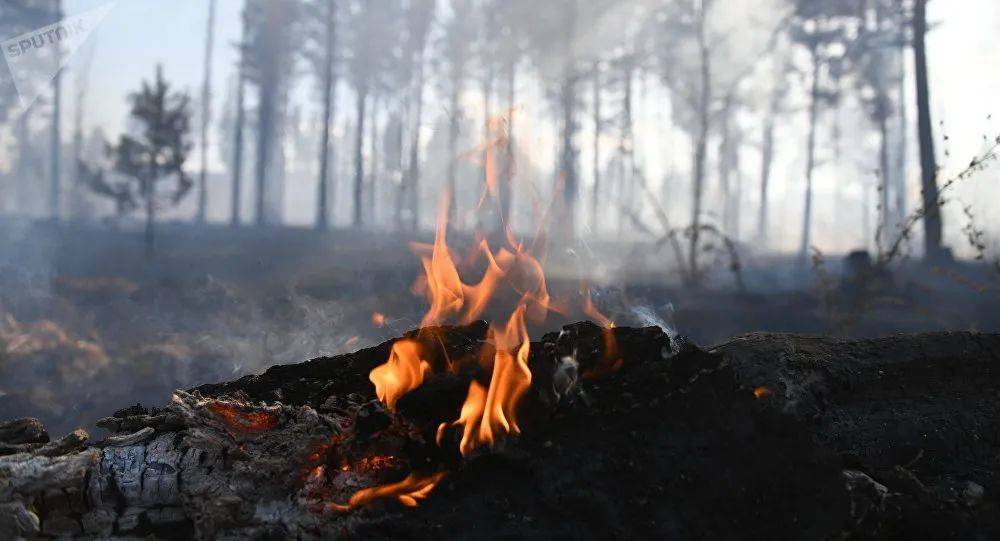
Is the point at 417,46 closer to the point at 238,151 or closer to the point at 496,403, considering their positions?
the point at 238,151

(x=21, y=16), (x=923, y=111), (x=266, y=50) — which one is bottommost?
(x=923, y=111)

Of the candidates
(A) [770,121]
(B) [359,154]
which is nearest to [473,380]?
(B) [359,154]

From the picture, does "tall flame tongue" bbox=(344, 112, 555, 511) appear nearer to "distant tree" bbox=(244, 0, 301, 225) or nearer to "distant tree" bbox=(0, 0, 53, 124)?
"distant tree" bbox=(0, 0, 53, 124)

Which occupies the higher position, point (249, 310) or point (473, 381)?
point (249, 310)

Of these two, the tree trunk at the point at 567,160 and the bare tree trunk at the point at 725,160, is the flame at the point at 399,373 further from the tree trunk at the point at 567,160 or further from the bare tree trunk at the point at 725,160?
the bare tree trunk at the point at 725,160

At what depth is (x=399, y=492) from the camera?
3256 mm

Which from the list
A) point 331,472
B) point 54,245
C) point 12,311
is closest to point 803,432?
point 331,472

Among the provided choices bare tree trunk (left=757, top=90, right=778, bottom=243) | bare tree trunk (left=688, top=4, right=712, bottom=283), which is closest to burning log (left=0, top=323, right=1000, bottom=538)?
bare tree trunk (left=688, top=4, right=712, bottom=283)

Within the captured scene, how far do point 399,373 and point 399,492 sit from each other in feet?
2.78

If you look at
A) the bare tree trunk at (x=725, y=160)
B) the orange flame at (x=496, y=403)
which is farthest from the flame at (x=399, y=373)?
the bare tree trunk at (x=725, y=160)

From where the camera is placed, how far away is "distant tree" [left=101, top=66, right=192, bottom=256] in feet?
65.3

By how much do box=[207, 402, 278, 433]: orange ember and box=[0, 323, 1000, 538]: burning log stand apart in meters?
0.01

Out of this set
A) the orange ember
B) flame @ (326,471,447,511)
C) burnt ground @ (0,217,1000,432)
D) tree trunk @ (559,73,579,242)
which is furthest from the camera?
tree trunk @ (559,73,579,242)

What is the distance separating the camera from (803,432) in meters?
3.30
